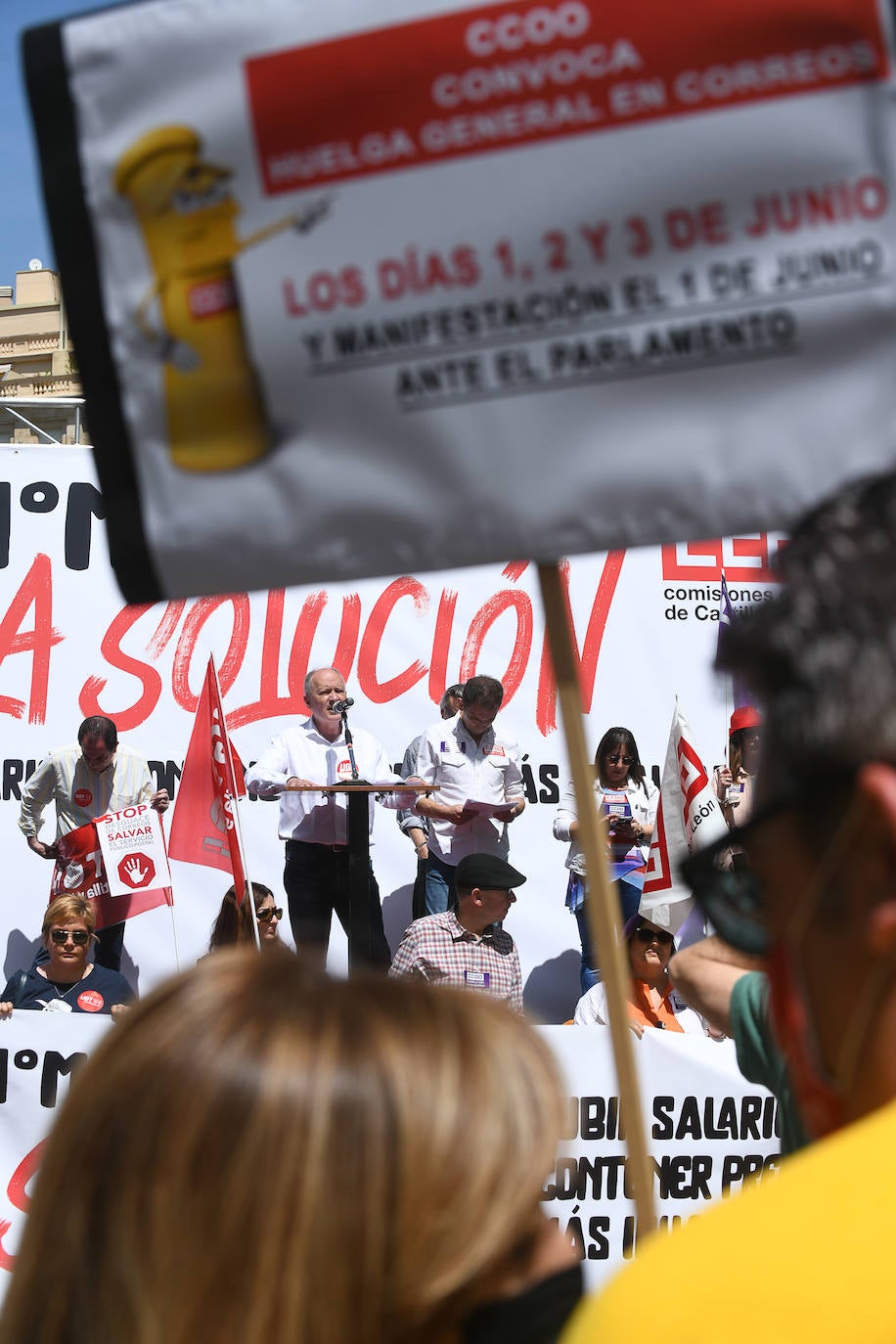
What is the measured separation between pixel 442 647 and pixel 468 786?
93 cm

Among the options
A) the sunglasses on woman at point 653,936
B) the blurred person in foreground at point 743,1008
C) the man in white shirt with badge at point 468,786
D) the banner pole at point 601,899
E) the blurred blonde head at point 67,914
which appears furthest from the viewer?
the man in white shirt with badge at point 468,786

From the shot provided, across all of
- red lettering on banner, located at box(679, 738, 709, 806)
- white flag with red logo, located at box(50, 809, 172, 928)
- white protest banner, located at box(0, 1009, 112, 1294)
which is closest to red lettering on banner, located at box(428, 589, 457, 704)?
red lettering on banner, located at box(679, 738, 709, 806)

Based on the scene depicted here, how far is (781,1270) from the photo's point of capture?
0.68 metres

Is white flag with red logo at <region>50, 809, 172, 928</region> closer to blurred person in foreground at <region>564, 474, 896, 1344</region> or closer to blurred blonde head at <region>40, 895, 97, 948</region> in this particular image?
blurred blonde head at <region>40, 895, 97, 948</region>

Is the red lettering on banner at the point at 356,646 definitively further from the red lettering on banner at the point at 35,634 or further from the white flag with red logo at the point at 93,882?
the white flag with red logo at the point at 93,882

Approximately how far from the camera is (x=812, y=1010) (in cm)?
85

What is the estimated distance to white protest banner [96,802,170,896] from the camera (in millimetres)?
6281

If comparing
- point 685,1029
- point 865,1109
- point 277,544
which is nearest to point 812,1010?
point 865,1109

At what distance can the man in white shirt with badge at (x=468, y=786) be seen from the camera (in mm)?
6641

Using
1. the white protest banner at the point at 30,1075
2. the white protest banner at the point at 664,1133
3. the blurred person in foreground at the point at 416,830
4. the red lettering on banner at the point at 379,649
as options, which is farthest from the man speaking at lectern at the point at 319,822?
the white protest banner at the point at 664,1133

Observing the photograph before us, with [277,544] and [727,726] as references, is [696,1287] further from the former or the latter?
[727,726]

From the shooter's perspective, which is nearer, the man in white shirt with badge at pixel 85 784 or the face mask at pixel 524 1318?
the face mask at pixel 524 1318

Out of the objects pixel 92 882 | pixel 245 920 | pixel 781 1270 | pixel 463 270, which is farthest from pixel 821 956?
pixel 92 882

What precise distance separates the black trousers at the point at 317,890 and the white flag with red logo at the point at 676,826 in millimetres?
→ 1466
